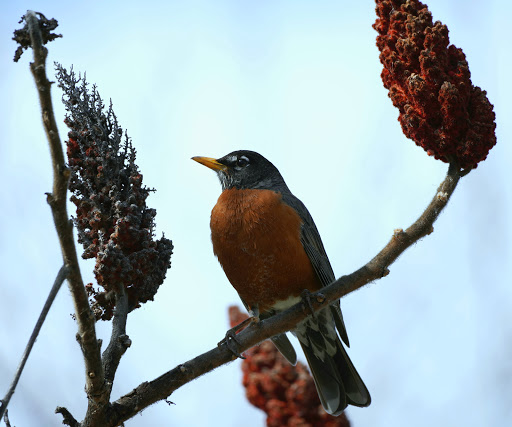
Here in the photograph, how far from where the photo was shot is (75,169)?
9.99 feet

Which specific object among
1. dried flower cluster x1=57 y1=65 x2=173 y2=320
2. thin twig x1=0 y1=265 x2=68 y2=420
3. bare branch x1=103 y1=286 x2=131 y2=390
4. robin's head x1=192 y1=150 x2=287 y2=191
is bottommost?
thin twig x1=0 y1=265 x2=68 y2=420

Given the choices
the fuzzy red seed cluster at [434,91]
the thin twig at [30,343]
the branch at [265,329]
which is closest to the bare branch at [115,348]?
the branch at [265,329]

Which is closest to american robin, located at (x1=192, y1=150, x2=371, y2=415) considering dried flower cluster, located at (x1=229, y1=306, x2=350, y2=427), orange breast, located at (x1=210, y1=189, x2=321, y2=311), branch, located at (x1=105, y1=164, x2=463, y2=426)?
orange breast, located at (x1=210, y1=189, x2=321, y2=311)

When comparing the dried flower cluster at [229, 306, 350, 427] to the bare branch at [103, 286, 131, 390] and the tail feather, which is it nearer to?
the tail feather

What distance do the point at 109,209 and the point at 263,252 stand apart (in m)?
1.71

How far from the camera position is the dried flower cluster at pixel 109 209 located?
2.90m

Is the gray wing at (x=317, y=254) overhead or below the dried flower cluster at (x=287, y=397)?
overhead

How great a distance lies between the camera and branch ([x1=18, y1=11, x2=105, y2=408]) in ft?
6.53

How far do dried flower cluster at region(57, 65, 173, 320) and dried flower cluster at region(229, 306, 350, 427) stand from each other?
2.74ft

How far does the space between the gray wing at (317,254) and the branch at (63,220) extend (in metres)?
2.38

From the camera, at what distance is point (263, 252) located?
4.51m

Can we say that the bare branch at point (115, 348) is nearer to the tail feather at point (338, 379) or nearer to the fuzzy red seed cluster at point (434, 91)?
the fuzzy red seed cluster at point (434, 91)

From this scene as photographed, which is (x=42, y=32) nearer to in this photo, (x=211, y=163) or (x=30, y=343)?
(x=30, y=343)

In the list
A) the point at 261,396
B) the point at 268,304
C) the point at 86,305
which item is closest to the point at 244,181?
the point at 268,304
